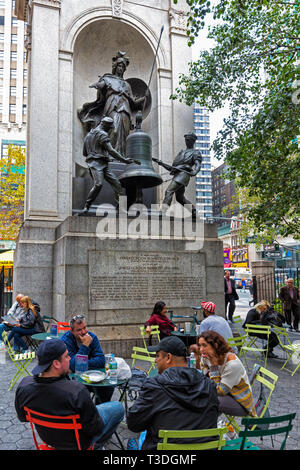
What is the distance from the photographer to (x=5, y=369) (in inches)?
305

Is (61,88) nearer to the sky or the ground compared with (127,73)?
nearer to the ground

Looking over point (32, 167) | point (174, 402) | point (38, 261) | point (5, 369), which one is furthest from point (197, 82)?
point (174, 402)

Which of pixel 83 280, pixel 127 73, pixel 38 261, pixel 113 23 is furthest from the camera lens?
pixel 127 73

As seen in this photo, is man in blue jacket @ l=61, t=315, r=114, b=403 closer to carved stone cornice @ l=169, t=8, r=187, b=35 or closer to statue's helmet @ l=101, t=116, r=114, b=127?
statue's helmet @ l=101, t=116, r=114, b=127

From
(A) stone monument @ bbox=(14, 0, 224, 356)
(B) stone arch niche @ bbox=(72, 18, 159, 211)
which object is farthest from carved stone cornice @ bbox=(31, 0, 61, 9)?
(B) stone arch niche @ bbox=(72, 18, 159, 211)

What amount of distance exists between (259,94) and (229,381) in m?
12.2

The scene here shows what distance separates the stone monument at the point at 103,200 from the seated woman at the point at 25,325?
68 cm

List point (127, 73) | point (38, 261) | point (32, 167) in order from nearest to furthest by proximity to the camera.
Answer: point (38, 261) < point (32, 167) < point (127, 73)

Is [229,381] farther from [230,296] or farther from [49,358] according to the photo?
[230,296]

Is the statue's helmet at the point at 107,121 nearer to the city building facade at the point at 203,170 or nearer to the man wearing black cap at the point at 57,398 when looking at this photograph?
the man wearing black cap at the point at 57,398

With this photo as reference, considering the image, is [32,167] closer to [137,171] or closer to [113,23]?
[137,171]

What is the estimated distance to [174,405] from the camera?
287cm

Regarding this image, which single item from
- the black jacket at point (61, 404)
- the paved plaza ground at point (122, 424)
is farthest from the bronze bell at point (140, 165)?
the black jacket at point (61, 404)
